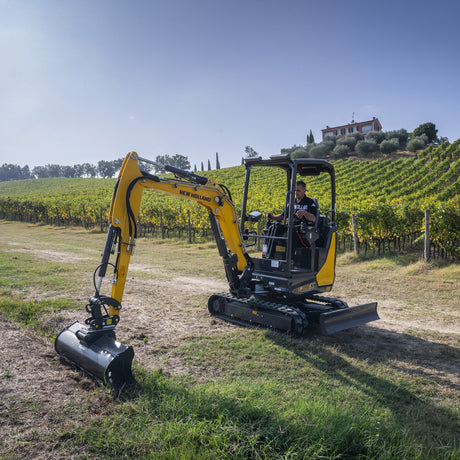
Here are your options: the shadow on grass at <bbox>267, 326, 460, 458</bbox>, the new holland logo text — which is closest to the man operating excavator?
the new holland logo text

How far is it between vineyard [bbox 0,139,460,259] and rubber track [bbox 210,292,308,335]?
9.63ft

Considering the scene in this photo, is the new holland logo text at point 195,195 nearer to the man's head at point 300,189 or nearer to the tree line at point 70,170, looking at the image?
the man's head at point 300,189

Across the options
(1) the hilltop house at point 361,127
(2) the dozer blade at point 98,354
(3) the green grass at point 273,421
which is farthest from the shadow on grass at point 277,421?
(1) the hilltop house at point 361,127

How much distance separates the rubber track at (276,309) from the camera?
5668mm

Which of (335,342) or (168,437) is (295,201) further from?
(168,437)

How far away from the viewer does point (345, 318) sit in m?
5.91

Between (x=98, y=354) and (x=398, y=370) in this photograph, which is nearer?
(x=98, y=354)

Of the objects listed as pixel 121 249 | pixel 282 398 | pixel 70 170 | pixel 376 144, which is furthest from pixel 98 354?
pixel 70 170

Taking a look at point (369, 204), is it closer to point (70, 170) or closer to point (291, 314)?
point (291, 314)

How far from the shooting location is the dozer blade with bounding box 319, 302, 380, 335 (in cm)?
556

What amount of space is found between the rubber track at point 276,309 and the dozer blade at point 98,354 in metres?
2.59

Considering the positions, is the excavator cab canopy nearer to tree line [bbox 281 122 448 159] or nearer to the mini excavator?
the mini excavator

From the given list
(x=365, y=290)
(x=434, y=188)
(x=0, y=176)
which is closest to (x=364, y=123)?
(x=434, y=188)

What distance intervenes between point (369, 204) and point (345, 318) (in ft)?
35.6
